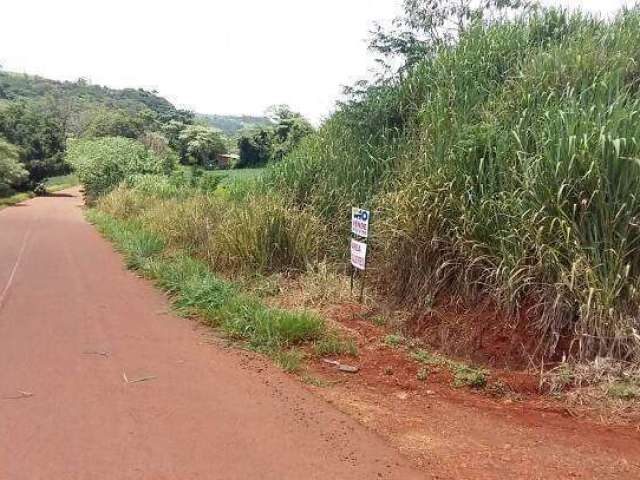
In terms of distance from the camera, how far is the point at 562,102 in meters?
5.83

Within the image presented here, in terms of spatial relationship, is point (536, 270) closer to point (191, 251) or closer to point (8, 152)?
point (191, 251)

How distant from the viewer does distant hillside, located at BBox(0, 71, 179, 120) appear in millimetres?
99294

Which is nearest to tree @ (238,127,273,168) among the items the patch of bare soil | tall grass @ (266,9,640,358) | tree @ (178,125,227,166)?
tree @ (178,125,227,166)

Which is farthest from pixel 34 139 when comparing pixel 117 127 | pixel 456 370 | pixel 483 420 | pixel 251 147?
pixel 483 420

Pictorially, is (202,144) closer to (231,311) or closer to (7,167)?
(7,167)

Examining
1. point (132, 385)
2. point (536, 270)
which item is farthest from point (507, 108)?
point (132, 385)

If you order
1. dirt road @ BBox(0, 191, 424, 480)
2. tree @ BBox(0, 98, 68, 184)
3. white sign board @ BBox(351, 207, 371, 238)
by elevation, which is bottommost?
dirt road @ BBox(0, 191, 424, 480)

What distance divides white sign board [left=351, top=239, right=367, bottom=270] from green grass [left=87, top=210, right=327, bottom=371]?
0.98m

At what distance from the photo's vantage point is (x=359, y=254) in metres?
6.52

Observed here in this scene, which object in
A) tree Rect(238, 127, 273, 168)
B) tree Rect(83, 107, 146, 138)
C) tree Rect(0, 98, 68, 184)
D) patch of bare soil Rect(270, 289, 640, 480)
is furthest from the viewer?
tree Rect(83, 107, 146, 138)

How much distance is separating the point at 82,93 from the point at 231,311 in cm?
12267

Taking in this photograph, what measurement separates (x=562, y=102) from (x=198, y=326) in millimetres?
4721

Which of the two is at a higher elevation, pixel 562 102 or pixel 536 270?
pixel 562 102

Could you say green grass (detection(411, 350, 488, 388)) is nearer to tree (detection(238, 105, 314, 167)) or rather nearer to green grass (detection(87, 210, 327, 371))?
green grass (detection(87, 210, 327, 371))
